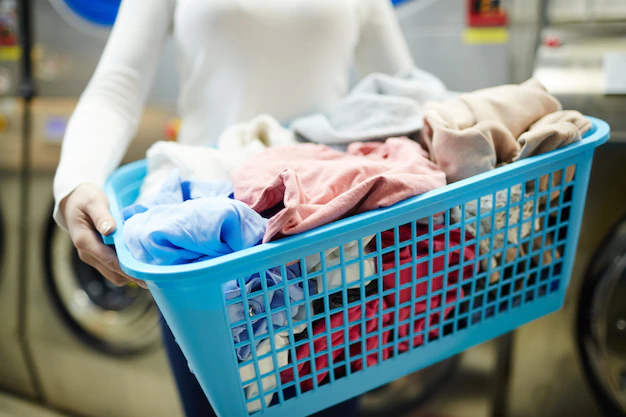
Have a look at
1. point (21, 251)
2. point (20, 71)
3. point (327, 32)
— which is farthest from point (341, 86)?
point (21, 251)

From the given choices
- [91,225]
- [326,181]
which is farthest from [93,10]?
[326,181]

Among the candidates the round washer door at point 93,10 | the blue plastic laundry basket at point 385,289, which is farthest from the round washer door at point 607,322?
the round washer door at point 93,10

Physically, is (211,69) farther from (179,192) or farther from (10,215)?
(10,215)

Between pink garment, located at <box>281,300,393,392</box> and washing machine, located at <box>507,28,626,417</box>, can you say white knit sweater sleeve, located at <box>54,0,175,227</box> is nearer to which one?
pink garment, located at <box>281,300,393,392</box>

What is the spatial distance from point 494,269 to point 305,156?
27cm

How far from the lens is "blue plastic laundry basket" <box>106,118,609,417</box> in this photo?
51 cm

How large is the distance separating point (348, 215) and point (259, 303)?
127mm

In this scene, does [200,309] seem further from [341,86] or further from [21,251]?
[21,251]

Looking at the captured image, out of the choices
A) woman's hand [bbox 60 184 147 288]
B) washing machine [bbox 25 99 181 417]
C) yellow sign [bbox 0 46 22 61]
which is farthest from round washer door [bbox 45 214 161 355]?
woman's hand [bbox 60 184 147 288]

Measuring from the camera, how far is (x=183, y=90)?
35.4 inches

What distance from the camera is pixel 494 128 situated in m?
0.64

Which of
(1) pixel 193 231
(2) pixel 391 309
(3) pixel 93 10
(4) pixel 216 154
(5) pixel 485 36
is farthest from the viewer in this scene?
(3) pixel 93 10

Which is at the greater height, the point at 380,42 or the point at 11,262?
the point at 380,42

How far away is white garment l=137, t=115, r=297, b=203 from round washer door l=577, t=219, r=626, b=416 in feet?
2.16
